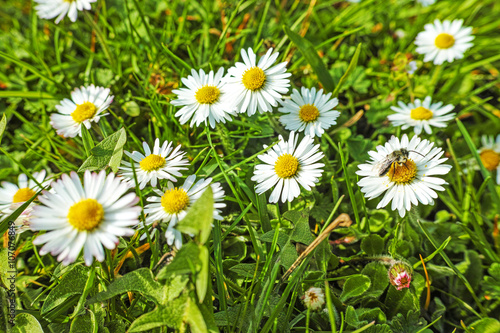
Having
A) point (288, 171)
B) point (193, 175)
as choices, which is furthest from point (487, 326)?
point (193, 175)

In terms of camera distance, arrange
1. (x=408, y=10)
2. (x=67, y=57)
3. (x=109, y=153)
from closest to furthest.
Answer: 1. (x=109, y=153)
2. (x=67, y=57)
3. (x=408, y=10)

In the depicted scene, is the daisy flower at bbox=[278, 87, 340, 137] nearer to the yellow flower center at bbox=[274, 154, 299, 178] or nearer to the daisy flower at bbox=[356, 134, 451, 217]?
the yellow flower center at bbox=[274, 154, 299, 178]

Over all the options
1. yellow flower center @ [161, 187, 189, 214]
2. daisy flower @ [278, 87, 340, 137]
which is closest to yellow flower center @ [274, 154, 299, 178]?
daisy flower @ [278, 87, 340, 137]

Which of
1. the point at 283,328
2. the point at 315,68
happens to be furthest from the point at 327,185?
the point at 283,328

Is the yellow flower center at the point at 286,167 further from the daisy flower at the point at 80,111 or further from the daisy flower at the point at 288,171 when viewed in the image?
the daisy flower at the point at 80,111

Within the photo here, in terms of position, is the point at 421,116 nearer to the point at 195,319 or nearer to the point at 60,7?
the point at 195,319

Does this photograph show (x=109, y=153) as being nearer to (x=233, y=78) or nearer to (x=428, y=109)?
(x=233, y=78)
